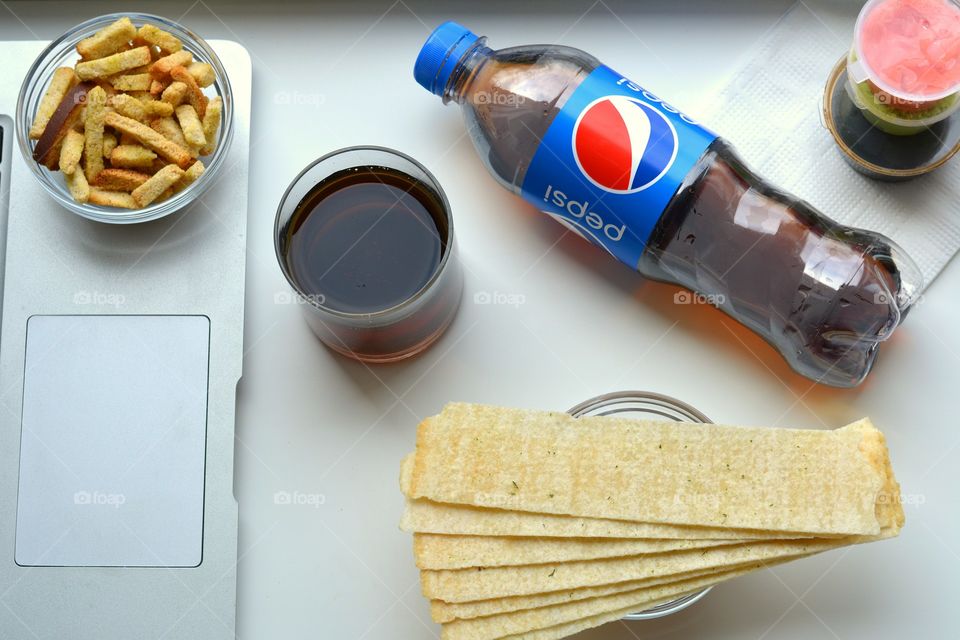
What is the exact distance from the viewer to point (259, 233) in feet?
3.71

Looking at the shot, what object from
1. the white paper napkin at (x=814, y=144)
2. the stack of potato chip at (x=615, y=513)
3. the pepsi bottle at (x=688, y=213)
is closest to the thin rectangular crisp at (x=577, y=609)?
the stack of potato chip at (x=615, y=513)

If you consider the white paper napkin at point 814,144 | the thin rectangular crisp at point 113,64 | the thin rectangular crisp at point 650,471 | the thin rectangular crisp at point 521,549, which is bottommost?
the thin rectangular crisp at point 521,549

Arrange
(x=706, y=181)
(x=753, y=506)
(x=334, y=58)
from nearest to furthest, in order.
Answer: (x=753, y=506)
(x=706, y=181)
(x=334, y=58)

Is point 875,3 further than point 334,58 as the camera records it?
No

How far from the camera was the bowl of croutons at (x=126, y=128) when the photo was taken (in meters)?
1.06

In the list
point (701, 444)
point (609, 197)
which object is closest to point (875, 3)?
point (609, 197)

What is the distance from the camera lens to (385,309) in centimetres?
99

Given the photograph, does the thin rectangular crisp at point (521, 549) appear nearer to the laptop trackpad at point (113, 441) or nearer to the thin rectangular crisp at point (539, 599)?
the thin rectangular crisp at point (539, 599)

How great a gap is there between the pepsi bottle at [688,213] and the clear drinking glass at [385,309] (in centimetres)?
10

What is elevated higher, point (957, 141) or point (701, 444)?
point (957, 141)

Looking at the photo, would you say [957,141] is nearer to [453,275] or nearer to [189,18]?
[453,275]

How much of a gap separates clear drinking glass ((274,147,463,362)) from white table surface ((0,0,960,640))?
3cm

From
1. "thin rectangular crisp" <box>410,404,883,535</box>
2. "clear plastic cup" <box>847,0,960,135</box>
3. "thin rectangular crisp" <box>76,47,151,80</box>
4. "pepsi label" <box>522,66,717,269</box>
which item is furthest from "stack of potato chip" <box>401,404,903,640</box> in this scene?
"thin rectangular crisp" <box>76,47,151,80</box>

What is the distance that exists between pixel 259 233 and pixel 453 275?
24cm
